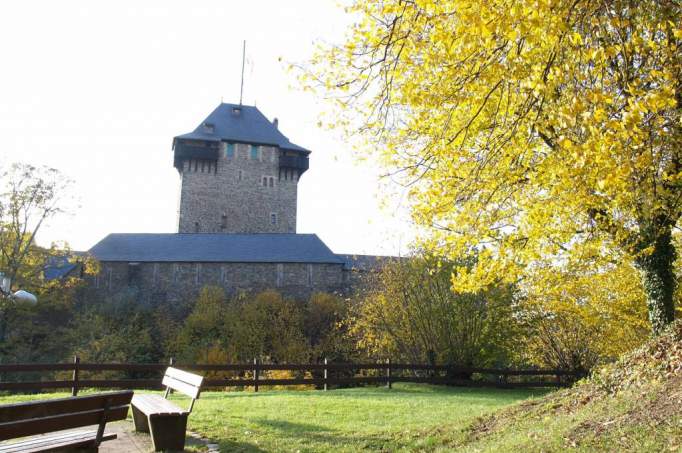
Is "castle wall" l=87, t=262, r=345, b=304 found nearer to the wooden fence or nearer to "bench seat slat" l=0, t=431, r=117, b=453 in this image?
the wooden fence

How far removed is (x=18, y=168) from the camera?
27.2m

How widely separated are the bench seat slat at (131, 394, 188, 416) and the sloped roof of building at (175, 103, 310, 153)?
38739mm

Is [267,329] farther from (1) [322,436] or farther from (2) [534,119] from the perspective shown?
(2) [534,119]

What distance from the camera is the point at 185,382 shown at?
6879 millimetres

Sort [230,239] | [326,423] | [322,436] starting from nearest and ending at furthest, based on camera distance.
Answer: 1. [322,436]
2. [326,423]
3. [230,239]

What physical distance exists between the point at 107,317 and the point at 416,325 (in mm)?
18880

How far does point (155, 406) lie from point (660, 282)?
7.27 metres

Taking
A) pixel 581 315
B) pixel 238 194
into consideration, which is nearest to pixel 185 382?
pixel 581 315

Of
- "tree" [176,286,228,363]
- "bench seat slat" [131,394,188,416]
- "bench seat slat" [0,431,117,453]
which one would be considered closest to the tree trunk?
"bench seat slat" [131,394,188,416]

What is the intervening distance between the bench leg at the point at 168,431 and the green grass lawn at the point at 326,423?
0.48 meters

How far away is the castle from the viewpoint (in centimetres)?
3303

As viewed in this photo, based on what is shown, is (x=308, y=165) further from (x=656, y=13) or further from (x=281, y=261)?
(x=656, y=13)

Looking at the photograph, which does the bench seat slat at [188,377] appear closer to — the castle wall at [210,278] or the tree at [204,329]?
the tree at [204,329]

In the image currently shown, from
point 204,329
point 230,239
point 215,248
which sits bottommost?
point 204,329
